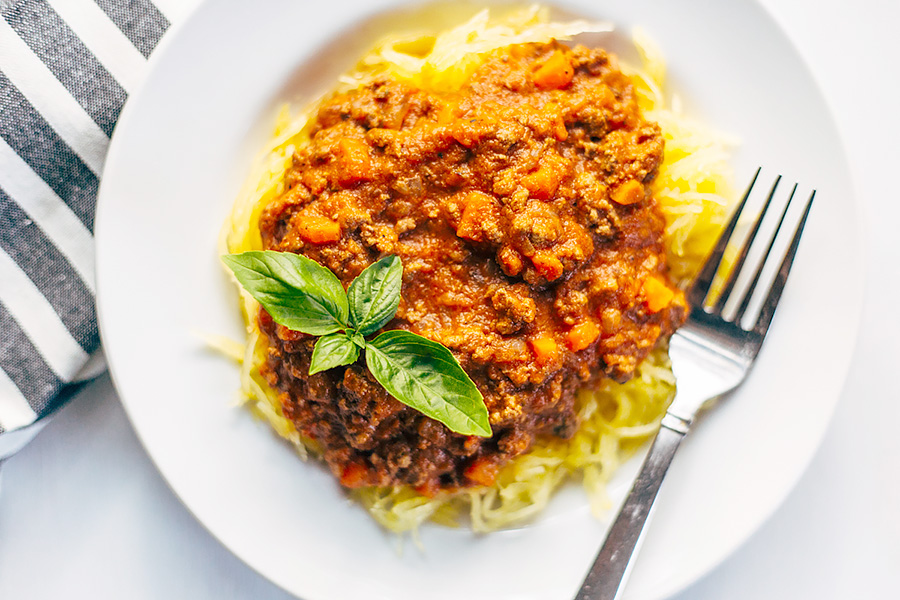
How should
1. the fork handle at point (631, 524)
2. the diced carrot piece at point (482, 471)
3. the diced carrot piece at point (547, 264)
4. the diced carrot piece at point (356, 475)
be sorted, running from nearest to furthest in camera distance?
the diced carrot piece at point (547, 264) → the fork handle at point (631, 524) → the diced carrot piece at point (482, 471) → the diced carrot piece at point (356, 475)

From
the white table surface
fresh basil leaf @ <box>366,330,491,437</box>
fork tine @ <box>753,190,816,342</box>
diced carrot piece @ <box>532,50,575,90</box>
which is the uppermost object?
diced carrot piece @ <box>532,50,575,90</box>

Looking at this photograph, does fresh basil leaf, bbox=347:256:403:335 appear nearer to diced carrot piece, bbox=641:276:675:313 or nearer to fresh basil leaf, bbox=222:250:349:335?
fresh basil leaf, bbox=222:250:349:335

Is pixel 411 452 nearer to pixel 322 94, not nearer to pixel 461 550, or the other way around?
pixel 461 550

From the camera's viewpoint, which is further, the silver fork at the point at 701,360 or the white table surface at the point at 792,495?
the white table surface at the point at 792,495

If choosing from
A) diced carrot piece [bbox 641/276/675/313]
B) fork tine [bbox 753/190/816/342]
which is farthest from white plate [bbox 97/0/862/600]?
diced carrot piece [bbox 641/276/675/313]

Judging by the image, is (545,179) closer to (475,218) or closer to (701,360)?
(475,218)

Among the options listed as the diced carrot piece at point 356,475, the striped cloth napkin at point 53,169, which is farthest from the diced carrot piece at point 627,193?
the striped cloth napkin at point 53,169

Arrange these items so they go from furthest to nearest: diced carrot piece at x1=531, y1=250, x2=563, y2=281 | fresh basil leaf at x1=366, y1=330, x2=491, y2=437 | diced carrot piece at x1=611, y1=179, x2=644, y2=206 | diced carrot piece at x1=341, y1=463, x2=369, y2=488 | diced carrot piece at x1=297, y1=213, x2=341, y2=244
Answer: diced carrot piece at x1=341, y1=463, x2=369, y2=488
diced carrot piece at x1=611, y1=179, x2=644, y2=206
diced carrot piece at x1=297, y1=213, x2=341, y2=244
diced carrot piece at x1=531, y1=250, x2=563, y2=281
fresh basil leaf at x1=366, y1=330, x2=491, y2=437

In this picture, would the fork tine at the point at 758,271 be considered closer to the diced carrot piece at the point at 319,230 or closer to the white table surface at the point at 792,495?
the white table surface at the point at 792,495
